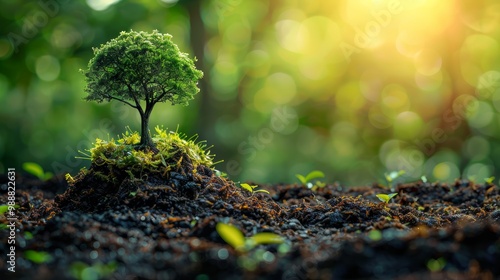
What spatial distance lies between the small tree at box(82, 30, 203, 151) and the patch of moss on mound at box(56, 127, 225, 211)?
0.25 metres

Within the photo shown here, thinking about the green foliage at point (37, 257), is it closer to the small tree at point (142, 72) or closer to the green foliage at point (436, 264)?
the small tree at point (142, 72)

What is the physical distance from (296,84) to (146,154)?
10.8 meters

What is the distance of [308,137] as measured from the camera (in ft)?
53.0

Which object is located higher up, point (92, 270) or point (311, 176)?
point (311, 176)

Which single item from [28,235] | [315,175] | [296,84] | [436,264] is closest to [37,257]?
[28,235]

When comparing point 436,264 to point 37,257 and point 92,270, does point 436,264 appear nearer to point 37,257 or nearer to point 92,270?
point 92,270

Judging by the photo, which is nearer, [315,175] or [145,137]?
[145,137]

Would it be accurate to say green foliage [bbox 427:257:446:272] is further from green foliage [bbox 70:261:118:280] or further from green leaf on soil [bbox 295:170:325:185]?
green leaf on soil [bbox 295:170:325:185]

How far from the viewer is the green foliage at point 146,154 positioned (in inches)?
216

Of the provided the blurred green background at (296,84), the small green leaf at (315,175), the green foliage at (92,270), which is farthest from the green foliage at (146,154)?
the blurred green background at (296,84)

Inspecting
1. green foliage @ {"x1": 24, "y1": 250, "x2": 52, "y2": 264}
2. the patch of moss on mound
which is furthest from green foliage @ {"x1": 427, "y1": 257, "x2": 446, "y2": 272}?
the patch of moss on mound

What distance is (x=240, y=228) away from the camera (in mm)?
4512

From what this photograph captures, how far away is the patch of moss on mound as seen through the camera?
531 centimetres

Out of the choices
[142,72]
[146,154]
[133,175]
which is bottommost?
[133,175]
